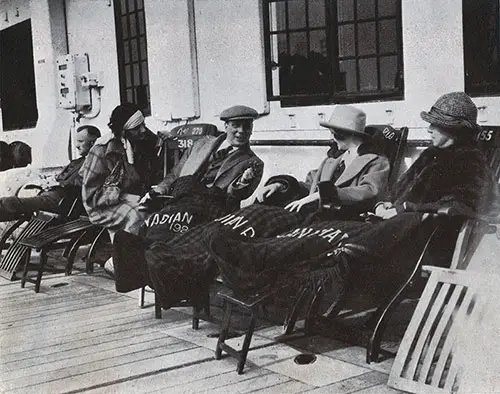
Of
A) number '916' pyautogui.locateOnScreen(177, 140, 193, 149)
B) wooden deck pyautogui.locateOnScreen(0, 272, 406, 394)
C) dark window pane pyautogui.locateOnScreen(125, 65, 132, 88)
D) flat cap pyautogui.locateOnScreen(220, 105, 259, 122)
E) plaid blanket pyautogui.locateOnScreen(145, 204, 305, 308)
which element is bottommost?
wooden deck pyautogui.locateOnScreen(0, 272, 406, 394)

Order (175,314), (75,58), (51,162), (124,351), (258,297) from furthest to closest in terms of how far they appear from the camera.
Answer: (51,162) < (75,58) < (175,314) < (124,351) < (258,297)

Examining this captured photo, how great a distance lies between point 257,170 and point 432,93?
1350 mm

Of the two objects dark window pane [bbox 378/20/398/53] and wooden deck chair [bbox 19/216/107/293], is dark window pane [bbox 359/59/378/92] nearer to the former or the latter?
dark window pane [bbox 378/20/398/53]

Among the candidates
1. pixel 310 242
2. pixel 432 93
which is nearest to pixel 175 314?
pixel 310 242

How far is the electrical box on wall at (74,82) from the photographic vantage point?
29.4ft

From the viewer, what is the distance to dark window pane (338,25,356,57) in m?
7.31

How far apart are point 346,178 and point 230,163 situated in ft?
3.58

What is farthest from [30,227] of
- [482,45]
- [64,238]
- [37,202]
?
[482,45]

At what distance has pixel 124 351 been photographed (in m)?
3.83

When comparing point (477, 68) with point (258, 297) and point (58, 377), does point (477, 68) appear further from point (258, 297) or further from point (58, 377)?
point (58, 377)

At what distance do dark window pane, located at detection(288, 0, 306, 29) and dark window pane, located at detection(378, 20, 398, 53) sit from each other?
6.10ft

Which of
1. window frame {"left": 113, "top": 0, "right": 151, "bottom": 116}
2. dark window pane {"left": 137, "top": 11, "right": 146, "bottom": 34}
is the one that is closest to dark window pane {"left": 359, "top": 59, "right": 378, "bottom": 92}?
window frame {"left": 113, "top": 0, "right": 151, "bottom": 116}

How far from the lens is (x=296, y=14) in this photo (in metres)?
6.21

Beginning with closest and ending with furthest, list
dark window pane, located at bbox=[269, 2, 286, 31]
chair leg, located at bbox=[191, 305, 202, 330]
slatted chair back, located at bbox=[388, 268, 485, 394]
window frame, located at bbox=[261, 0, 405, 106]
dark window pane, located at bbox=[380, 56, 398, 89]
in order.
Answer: slatted chair back, located at bbox=[388, 268, 485, 394] < chair leg, located at bbox=[191, 305, 202, 330] < window frame, located at bbox=[261, 0, 405, 106] < dark window pane, located at bbox=[269, 2, 286, 31] < dark window pane, located at bbox=[380, 56, 398, 89]
